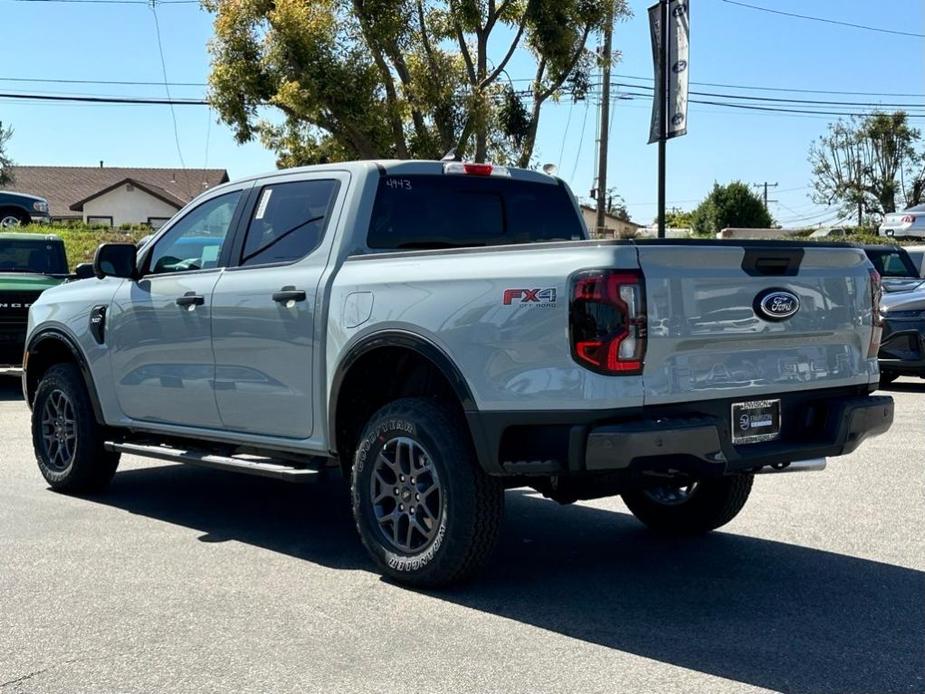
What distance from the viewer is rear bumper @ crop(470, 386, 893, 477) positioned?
4.64 m

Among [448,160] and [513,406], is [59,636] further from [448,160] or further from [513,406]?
[448,160]

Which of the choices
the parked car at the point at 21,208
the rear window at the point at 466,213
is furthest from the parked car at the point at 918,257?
the parked car at the point at 21,208

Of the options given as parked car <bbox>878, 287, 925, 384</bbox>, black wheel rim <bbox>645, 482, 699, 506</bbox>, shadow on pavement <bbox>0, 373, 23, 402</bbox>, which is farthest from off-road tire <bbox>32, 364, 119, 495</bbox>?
parked car <bbox>878, 287, 925, 384</bbox>

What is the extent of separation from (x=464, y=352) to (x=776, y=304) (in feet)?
4.38

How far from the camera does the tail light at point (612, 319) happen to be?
465 centimetres

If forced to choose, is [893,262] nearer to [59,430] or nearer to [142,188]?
[59,430]

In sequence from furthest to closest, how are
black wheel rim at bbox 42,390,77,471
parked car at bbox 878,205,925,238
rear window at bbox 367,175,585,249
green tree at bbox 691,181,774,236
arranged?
green tree at bbox 691,181,774,236 < parked car at bbox 878,205,925,238 < black wheel rim at bbox 42,390,77,471 < rear window at bbox 367,175,585,249

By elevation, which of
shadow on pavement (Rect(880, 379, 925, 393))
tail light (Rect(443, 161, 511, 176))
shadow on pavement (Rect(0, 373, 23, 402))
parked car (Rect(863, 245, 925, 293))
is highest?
tail light (Rect(443, 161, 511, 176))

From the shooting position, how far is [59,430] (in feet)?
25.6

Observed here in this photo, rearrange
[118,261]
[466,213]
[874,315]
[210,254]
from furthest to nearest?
[118,261]
[210,254]
[466,213]
[874,315]

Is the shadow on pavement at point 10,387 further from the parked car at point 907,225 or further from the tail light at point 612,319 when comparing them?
the parked car at point 907,225

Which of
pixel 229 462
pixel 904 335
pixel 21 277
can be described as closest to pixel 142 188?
pixel 21 277

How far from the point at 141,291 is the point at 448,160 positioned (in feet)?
6.59

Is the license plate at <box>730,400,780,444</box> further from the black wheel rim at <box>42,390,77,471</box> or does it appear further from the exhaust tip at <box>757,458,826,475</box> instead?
the black wheel rim at <box>42,390,77,471</box>
